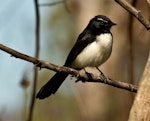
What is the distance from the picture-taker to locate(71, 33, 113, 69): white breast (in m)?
4.53

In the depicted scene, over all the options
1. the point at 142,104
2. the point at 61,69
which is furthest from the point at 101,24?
the point at 142,104

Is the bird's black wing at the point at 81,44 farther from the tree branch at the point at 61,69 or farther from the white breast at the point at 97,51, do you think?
the tree branch at the point at 61,69

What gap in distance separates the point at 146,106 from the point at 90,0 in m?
4.50

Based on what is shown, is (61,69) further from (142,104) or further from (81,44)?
(81,44)

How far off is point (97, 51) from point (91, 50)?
0.05 m

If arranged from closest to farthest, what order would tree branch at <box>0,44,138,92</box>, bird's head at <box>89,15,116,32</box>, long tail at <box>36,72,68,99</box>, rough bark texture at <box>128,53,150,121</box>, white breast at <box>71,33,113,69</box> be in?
rough bark texture at <box>128,53,150,121</box>, tree branch at <box>0,44,138,92</box>, long tail at <box>36,72,68,99</box>, white breast at <box>71,33,113,69</box>, bird's head at <box>89,15,116,32</box>

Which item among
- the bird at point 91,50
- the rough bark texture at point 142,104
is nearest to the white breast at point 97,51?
the bird at point 91,50

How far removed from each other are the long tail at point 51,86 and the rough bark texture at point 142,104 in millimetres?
1695

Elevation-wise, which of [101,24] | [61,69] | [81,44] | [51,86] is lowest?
[51,86]

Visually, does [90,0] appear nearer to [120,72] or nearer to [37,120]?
[120,72]

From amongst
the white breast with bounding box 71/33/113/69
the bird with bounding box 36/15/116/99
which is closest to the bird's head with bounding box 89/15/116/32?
the bird with bounding box 36/15/116/99

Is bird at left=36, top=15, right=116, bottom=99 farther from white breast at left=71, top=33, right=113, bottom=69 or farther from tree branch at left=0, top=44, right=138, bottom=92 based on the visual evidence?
tree branch at left=0, top=44, right=138, bottom=92

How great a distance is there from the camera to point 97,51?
4.53m

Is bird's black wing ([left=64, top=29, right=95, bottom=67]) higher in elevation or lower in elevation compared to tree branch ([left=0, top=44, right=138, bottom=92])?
lower
